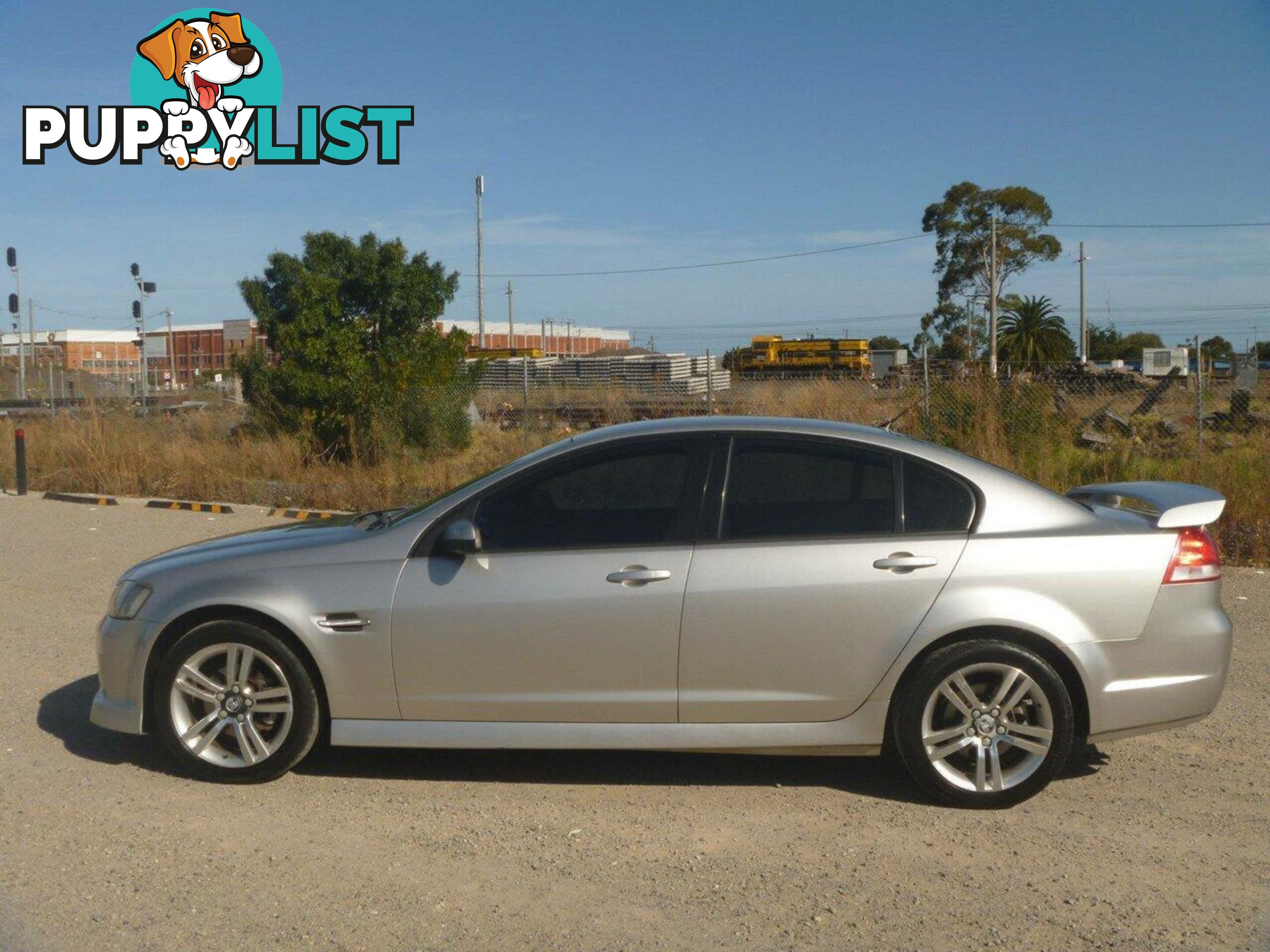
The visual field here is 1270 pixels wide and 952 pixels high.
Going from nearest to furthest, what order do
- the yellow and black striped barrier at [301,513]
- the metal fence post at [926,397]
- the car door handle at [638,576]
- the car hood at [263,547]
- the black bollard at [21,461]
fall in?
the car door handle at [638,576] → the car hood at [263,547] → the yellow and black striped barrier at [301,513] → the metal fence post at [926,397] → the black bollard at [21,461]

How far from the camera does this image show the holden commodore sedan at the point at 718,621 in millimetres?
5031

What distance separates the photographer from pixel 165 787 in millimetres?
5402

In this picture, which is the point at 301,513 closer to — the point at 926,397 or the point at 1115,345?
the point at 926,397

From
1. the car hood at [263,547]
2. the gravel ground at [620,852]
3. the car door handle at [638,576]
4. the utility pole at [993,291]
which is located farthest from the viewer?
the utility pole at [993,291]

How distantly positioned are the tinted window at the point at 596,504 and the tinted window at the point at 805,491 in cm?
26

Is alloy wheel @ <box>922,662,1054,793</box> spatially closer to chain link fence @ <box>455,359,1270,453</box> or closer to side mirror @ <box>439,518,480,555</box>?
side mirror @ <box>439,518,480,555</box>

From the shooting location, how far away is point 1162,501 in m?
5.46

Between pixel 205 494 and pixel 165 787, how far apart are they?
12433mm

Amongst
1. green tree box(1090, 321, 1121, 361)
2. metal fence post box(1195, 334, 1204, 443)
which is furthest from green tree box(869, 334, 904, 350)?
metal fence post box(1195, 334, 1204, 443)

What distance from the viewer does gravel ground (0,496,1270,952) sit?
3.99m

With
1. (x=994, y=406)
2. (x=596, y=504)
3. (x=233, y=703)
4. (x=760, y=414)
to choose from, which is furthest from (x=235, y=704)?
(x=994, y=406)

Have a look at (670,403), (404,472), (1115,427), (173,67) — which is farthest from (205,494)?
(1115,427)

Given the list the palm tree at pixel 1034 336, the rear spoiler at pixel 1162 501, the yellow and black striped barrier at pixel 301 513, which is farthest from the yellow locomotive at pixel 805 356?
the rear spoiler at pixel 1162 501

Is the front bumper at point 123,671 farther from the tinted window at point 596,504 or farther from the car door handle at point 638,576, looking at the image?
the car door handle at point 638,576
